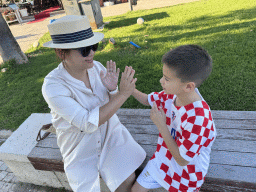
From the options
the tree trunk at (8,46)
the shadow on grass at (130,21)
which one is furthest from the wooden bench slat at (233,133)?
the shadow on grass at (130,21)

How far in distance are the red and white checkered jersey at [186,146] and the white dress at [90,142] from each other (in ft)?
1.05

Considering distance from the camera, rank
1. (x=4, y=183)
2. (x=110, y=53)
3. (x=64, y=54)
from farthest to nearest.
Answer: (x=110, y=53)
(x=4, y=183)
(x=64, y=54)

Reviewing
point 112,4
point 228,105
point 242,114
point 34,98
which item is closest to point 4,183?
point 34,98

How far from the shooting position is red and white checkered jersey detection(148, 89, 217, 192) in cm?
126

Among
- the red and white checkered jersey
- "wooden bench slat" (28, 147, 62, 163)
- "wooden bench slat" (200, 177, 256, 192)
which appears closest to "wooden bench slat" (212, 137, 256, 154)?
"wooden bench slat" (200, 177, 256, 192)

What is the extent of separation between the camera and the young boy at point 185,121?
4.15ft

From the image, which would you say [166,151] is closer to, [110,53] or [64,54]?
[64,54]

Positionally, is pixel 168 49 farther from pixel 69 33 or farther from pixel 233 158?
pixel 69 33

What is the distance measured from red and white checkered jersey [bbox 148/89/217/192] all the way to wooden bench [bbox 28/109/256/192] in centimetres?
25

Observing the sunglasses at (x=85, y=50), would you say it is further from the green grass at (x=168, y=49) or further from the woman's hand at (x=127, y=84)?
the green grass at (x=168, y=49)

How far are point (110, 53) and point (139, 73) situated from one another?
1.65m

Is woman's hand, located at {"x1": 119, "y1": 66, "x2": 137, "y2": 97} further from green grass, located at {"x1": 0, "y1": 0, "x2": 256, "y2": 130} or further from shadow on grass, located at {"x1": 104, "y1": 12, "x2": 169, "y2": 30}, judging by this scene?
shadow on grass, located at {"x1": 104, "y1": 12, "x2": 169, "y2": 30}

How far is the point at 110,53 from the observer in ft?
18.1

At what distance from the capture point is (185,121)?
1.31 m
